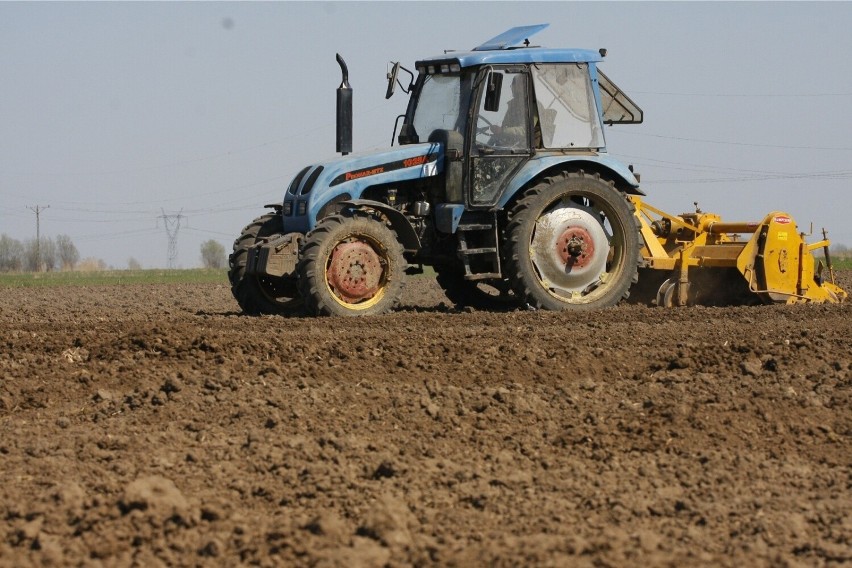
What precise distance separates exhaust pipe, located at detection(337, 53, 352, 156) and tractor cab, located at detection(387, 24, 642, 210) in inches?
20.2

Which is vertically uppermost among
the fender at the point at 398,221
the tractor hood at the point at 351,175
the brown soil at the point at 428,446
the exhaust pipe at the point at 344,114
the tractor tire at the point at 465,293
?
the exhaust pipe at the point at 344,114

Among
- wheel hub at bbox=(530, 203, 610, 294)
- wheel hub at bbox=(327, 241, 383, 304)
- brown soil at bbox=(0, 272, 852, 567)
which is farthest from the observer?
wheel hub at bbox=(530, 203, 610, 294)

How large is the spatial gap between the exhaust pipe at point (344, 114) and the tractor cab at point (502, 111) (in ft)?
1.68

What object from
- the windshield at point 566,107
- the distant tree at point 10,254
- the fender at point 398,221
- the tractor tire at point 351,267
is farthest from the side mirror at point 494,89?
the distant tree at point 10,254

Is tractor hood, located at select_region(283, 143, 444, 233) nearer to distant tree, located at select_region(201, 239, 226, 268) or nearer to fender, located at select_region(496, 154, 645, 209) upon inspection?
fender, located at select_region(496, 154, 645, 209)

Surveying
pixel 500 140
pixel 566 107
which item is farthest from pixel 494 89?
pixel 566 107

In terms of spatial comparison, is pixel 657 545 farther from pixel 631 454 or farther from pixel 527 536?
pixel 631 454

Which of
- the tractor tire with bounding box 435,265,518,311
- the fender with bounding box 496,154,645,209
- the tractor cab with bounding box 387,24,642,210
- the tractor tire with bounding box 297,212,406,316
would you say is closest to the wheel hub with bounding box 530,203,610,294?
the fender with bounding box 496,154,645,209

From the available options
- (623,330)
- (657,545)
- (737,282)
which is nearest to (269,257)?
(623,330)

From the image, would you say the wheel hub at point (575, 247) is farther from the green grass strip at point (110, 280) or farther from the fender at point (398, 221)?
the green grass strip at point (110, 280)

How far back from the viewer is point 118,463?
603 centimetres

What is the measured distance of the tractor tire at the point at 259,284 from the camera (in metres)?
11.8

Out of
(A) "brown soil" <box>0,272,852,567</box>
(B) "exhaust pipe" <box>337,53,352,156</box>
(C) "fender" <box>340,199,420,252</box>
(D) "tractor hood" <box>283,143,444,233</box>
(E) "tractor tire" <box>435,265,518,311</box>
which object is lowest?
(A) "brown soil" <box>0,272,852,567</box>

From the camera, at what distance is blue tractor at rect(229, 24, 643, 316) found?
36.7 feet
